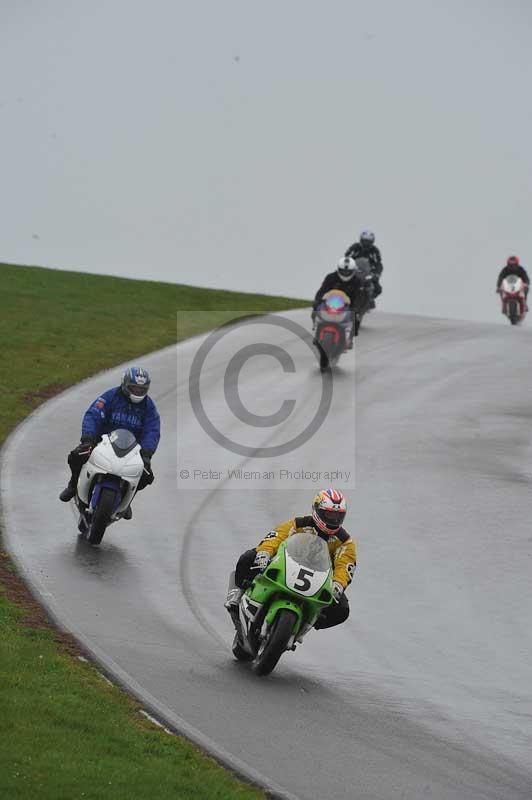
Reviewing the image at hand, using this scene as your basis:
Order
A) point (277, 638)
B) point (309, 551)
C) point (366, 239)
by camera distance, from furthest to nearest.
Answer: point (366, 239) < point (309, 551) < point (277, 638)

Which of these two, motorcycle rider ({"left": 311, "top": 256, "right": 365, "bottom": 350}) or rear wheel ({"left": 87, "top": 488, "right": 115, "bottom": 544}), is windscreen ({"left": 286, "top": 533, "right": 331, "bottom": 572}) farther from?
motorcycle rider ({"left": 311, "top": 256, "right": 365, "bottom": 350})

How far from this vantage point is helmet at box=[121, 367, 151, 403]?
50.7 feet

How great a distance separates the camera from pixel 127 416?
1570 centimetres

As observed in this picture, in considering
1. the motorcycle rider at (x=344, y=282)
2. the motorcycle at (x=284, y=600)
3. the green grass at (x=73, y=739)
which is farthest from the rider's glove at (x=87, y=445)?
the motorcycle rider at (x=344, y=282)

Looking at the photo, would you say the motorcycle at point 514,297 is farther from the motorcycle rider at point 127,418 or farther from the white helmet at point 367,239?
the motorcycle rider at point 127,418

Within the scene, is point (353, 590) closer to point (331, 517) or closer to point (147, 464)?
point (147, 464)

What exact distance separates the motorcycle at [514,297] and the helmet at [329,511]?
2821 cm

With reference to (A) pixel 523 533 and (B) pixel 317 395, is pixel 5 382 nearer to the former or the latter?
(B) pixel 317 395

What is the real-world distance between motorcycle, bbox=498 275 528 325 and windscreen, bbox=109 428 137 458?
2544cm

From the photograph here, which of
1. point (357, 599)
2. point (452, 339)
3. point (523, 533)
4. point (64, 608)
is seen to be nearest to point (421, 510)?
point (523, 533)

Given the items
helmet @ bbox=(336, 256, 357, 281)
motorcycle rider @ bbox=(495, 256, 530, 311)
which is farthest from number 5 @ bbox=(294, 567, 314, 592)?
motorcycle rider @ bbox=(495, 256, 530, 311)

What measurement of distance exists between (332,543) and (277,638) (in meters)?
1.34

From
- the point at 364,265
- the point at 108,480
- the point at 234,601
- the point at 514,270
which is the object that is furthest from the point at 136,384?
the point at 514,270

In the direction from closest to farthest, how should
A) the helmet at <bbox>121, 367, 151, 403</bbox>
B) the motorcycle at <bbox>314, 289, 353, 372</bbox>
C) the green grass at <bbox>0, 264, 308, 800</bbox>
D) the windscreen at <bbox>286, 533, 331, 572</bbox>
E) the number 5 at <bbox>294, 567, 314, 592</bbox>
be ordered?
the green grass at <bbox>0, 264, 308, 800</bbox>, the number 5 at <bbox>294, 567, 314, 592</bbox>, the windscreen at <bbox>286, 533, 331, 572</bbox>, the helmet at <bbox>121, 367, 151, 403</bbox>, the motorcycle at <bbox>314, 289, 353, 372</bbox>
